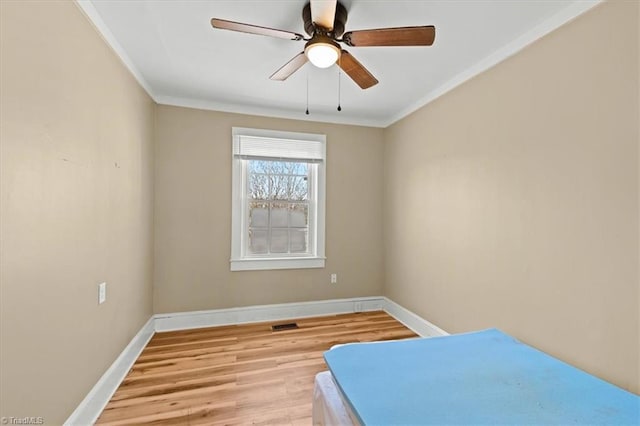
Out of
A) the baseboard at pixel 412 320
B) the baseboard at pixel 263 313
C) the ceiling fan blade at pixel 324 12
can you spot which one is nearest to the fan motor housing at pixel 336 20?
the ceiling fan blade at pixel 324 12

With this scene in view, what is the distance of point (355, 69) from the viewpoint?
6.68 feet

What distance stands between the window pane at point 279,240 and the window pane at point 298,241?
0.08 meters

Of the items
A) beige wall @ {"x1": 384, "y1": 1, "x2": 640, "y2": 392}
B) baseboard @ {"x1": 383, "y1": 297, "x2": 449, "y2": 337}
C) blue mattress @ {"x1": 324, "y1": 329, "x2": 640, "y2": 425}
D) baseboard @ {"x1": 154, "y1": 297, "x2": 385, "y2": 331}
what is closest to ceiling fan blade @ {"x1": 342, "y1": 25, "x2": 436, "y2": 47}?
beige wall @ {"x1": 384, "y1": 1, "x2": 640, "y2": 392}

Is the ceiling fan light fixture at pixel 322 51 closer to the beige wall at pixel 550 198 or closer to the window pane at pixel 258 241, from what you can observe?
the beige wall at pixel 550 198

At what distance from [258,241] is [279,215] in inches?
16.4

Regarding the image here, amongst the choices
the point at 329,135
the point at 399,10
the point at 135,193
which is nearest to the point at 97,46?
the point at 135,193

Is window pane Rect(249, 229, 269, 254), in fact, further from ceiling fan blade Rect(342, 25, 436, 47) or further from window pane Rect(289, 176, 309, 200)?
ceiling fan blade Rect(342, 25, 436, 47)

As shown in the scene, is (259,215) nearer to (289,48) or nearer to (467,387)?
(289,48)

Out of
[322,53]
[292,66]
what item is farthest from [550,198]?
[292,66]

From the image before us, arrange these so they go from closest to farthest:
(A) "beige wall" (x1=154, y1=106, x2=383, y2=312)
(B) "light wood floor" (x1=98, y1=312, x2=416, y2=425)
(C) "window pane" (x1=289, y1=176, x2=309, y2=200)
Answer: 1. (B) "light wood floor" (x1=98, y1=312, x2=416, y2=425)
2. (A) "beige wall" (x1=154, y1=106, x2=383, y2=312)
3. (C) "window pane" (x1=289, y1=176, x2=309, y2=200)

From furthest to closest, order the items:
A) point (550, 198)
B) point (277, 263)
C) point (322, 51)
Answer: point (277, 263)
point (550, 198)
point (322, 51)

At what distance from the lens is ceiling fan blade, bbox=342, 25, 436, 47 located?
1.57 metres

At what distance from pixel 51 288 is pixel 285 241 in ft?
7.99

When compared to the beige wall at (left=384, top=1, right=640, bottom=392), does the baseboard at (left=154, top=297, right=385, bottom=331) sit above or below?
below
